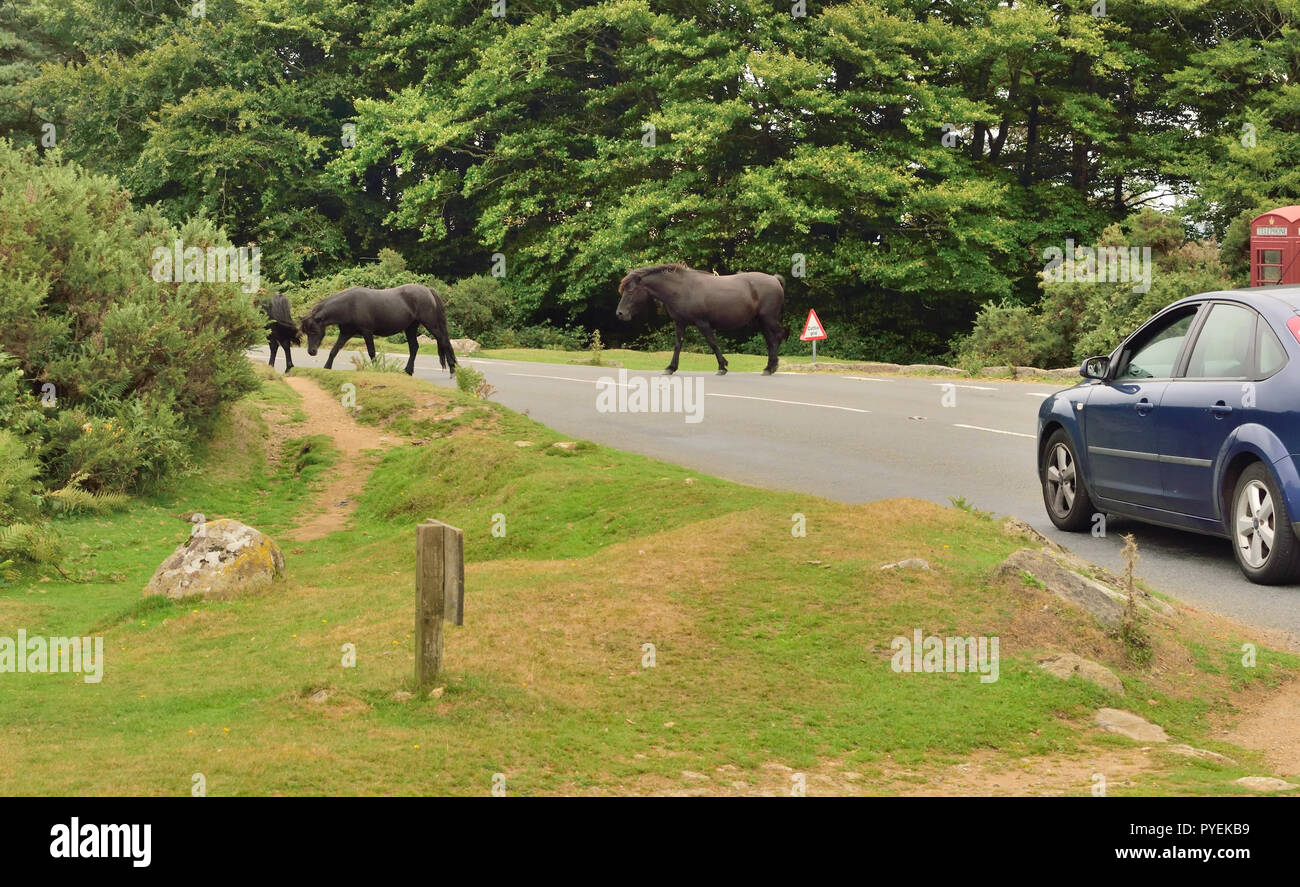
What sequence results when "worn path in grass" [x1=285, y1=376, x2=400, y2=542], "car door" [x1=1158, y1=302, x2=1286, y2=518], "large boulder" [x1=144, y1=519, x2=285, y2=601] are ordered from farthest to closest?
"worn path in grass" [x1=285, y1=376, x2=400, y2=542]
"large boulder" [x1=144, y1=519, x2=285, y2=601]
"car door" [x1=1158, y1=302, x2=1286, y2=518]

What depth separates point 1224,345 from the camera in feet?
33.6

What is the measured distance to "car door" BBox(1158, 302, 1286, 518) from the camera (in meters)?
9.70

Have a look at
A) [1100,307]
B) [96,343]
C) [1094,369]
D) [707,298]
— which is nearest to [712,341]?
[707,298]

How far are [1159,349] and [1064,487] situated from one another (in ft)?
6.07

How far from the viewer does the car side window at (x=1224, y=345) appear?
9.98 m

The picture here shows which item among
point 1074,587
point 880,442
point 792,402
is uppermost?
point 792,402

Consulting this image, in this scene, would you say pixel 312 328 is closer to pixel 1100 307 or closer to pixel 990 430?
pixel 990 430

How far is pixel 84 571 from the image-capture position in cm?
1345

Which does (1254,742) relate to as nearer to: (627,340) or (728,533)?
(728,533)

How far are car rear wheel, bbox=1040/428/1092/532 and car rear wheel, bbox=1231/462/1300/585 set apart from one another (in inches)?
82.8

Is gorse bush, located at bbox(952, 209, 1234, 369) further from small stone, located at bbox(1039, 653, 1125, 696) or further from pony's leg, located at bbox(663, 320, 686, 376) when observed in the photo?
small stone, located at bbox(1039, 653, 1125, 696)

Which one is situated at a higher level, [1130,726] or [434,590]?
[434,590]

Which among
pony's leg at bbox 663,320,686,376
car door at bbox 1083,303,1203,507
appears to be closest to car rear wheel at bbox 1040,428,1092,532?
car door at bbox 1083,303,1203,507

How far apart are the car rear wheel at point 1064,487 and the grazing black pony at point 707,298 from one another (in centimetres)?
1610
